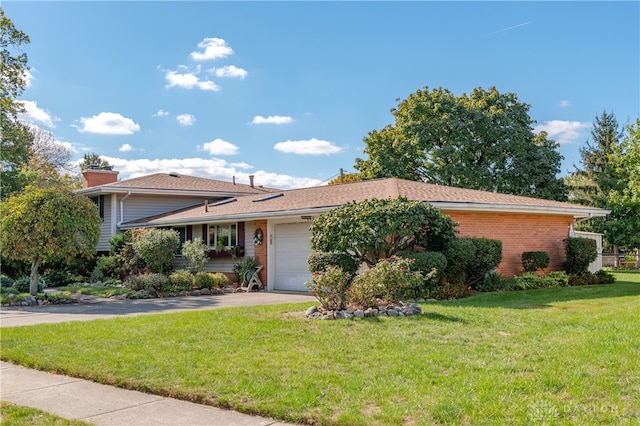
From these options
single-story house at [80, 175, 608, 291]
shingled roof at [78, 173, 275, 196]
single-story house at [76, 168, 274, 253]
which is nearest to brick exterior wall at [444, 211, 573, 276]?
single-story house at [80, 175, 608, 291]

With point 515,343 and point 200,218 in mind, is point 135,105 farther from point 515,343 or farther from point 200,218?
point 515,343

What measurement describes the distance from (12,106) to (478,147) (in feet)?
79.3

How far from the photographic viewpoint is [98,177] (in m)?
27.1

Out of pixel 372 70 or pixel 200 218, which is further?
pixel 200 218

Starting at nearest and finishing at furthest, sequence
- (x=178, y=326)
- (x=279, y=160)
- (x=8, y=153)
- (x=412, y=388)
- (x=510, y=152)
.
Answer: (x=412, y=388)
(x=178, y=326)
(x=279, y=160)
(x=8, y=153)
(x=510, y=152)

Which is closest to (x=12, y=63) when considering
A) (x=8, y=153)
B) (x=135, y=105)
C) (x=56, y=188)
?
(x=8, y=153)

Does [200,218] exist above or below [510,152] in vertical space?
below

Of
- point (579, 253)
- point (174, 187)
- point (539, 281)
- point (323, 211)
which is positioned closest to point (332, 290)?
point (323, 211)

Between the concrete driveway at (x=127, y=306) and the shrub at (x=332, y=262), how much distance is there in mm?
852

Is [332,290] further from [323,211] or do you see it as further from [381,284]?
[323,211]

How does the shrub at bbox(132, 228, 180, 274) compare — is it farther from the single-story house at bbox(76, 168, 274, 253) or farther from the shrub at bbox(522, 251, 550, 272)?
the shrub at bbox(522, 251, 550, 272)

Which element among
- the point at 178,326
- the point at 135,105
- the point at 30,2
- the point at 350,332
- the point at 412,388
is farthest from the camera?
the point at 135,105

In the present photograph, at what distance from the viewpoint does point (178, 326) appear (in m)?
9.26

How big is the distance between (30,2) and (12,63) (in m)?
15.8
